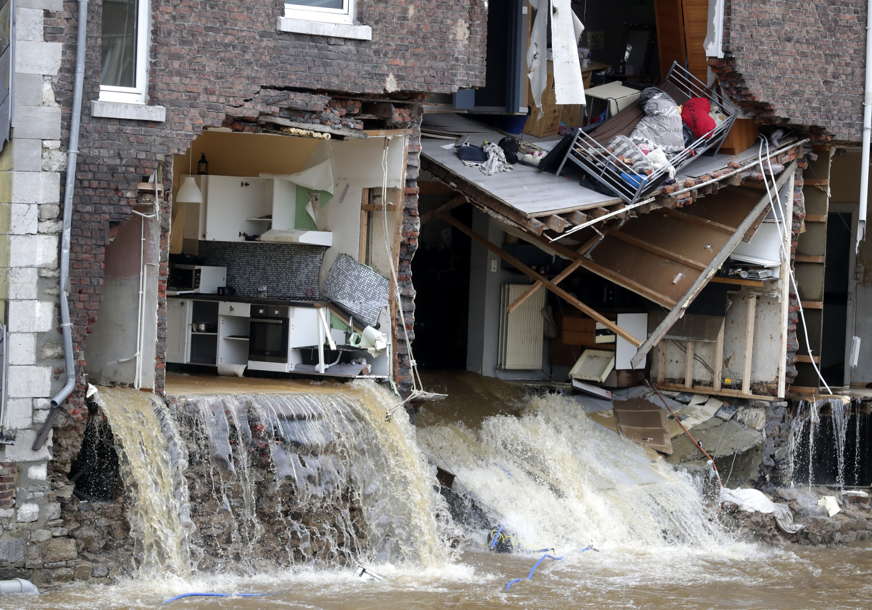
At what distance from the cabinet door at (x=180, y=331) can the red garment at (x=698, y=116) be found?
6236 mm

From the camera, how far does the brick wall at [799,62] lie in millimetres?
15898

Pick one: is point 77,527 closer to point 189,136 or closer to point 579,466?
point 189,136

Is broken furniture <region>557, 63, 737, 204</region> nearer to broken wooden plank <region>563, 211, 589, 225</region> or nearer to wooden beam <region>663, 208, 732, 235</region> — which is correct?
broken wooden plank <region>563, 211, 589, 225</region>

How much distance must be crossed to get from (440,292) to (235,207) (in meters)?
4.37

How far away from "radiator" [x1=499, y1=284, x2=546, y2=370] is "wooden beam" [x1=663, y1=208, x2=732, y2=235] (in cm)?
224

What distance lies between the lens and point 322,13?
523 inches

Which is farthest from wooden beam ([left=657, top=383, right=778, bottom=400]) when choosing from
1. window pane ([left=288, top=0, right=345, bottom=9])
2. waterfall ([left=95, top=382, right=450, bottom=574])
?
window pane ([left=288, top=0, right=345, bottom=9])

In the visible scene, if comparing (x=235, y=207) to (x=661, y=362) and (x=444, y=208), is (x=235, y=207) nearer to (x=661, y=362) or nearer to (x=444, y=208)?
(x=444, y=208)

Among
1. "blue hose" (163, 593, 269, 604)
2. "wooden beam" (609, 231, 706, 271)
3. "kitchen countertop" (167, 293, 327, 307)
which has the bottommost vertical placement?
"blue hose" (163, 593, 269, 604)

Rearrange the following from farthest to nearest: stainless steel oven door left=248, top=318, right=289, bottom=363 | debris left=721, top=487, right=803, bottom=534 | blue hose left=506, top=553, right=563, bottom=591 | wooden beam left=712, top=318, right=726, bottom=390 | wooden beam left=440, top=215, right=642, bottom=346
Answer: wooden beam left=712, top=318, right=726, bottom=390 < wooden beam left=440, top=215, right=642, bottom=346 < debris left=721, top=487, right=803, bottom=534 < stainless steel oven door left=248, top=318, right=289, bottom=363 < blue hose left=506, top=553, right=563, bottom=591

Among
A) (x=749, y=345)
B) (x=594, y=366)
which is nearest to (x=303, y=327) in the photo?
(x=594, y=366)

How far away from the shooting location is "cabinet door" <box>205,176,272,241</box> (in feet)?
49.5

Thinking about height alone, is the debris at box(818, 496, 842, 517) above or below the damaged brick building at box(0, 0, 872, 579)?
below

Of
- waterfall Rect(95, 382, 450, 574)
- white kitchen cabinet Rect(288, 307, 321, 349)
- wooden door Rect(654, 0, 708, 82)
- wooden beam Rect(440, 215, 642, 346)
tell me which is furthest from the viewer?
wooden beam Rect(440, 215, 642, 346)
